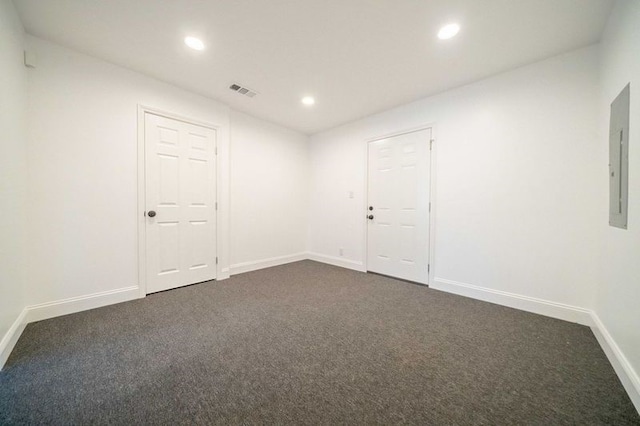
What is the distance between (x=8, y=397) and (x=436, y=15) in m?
3.92

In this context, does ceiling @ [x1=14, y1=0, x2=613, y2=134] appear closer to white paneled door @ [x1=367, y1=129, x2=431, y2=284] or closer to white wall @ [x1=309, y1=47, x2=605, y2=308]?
white wall @ [x1=309, y1=47, x2=605, y2=308]

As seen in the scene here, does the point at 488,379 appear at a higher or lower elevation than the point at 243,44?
lower

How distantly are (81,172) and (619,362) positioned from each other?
488 cm

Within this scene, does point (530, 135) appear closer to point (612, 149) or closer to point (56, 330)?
point (612, 149)

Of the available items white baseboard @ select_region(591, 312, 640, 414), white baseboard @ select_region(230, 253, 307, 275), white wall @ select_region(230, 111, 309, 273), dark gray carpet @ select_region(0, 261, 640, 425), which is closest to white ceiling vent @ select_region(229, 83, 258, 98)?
white wall @ select_region(230, 111, 309, 273)

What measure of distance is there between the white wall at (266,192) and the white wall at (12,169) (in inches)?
85.4

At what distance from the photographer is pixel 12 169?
1931mm

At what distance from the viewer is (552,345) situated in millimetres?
1946

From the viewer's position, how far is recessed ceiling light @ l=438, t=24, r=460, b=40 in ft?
6.84

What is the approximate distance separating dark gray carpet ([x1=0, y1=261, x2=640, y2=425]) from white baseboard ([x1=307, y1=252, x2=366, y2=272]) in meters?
1.51

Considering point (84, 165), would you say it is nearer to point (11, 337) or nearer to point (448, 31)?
point (11, 337)

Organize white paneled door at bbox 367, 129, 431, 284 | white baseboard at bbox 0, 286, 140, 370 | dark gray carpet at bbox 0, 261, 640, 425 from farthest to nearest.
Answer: white paneled door at bbox 367, 129, 431, 284 → white baseboard at bbox 0, 286, 140, 370 → dark gray carpet at bbox 0, 261, 640, 425

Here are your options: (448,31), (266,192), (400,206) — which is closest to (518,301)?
(400,206)

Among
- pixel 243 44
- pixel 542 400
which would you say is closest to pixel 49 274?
pixel 243 44
